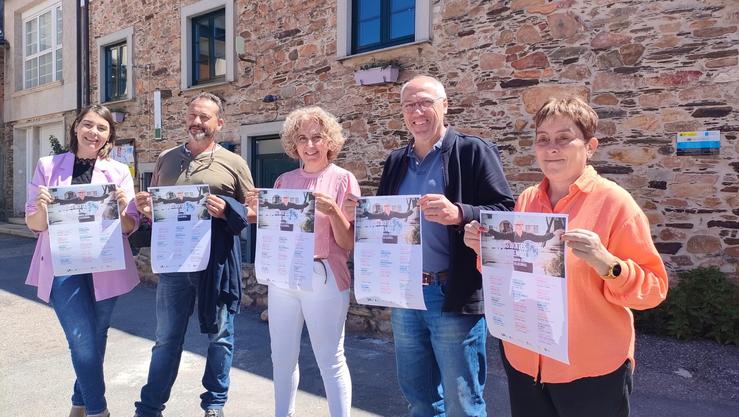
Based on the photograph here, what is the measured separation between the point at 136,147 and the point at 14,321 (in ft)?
17.5

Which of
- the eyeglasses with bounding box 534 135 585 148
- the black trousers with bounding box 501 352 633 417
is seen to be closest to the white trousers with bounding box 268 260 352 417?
the black trousers with bounding box 501 352 633 417

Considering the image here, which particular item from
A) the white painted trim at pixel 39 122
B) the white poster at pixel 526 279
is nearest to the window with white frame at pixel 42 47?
the white painted trim at pixel 39 122

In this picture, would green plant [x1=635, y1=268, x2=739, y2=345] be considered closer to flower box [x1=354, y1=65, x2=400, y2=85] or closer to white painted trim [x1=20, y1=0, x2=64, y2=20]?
flower box [x1=354, y1=65, x2=400, y2=85]

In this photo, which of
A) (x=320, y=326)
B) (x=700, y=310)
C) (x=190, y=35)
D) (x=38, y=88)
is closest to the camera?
(x=320, y=326)

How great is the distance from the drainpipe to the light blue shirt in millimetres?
12054

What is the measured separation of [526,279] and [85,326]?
2433 millimetres

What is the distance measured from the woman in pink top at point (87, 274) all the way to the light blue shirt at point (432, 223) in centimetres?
174

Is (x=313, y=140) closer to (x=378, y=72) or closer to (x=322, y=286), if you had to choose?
(x=322, y=286)

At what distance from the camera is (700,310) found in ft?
15.7

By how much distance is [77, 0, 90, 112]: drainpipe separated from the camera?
12242 millimetres

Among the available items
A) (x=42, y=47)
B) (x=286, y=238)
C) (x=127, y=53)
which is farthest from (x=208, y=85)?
(x=42, y=47)

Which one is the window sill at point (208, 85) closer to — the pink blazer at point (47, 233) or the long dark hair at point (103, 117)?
the long dark hair at point (103, 117)

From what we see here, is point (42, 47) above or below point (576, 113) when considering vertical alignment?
above

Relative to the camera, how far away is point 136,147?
11.0 meters
